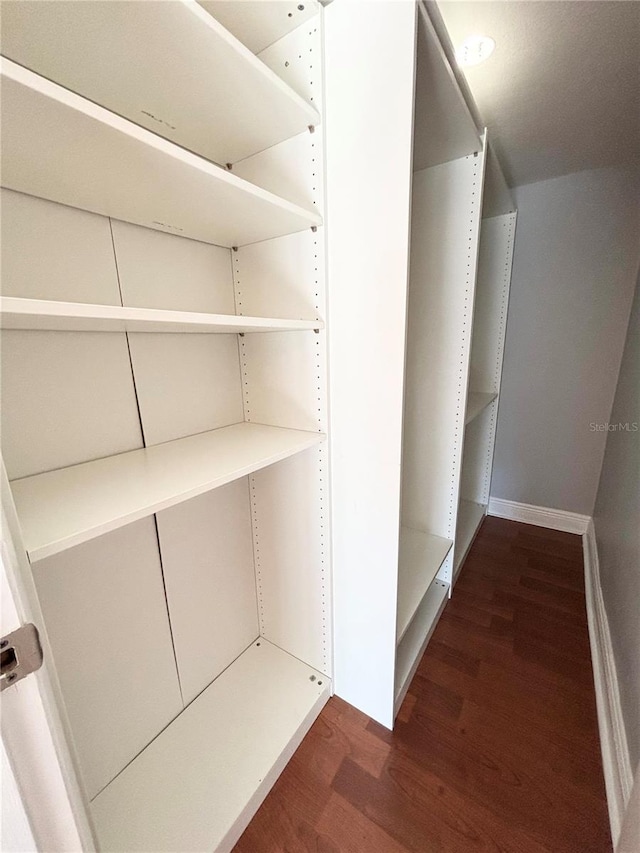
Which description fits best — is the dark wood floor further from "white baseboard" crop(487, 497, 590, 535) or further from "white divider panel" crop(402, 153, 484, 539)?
"white baseboard" crop(487, 497, 590, 535)

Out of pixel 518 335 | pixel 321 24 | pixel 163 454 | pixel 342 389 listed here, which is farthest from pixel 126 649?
pixel 518 335

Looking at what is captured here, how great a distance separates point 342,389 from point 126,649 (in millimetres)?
937

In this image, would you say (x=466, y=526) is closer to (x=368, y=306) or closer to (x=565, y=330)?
(x=565, y=330)

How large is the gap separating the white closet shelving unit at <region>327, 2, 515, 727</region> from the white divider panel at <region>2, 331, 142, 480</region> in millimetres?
577

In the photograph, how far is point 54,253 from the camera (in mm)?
750

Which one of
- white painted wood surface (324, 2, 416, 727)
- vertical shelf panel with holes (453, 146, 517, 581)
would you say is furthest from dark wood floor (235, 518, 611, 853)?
vertical shelf panel with holes (453, 146, 517, 581)

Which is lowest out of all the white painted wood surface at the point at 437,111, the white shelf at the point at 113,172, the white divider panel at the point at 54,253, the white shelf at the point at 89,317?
the white shelf at the point at 89,317

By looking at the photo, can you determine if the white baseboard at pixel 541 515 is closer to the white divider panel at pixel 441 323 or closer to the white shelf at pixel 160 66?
the white divider panel at pixel 441 323

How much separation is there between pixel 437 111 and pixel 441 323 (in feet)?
2.38

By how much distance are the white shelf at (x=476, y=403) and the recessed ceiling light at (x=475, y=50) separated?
1.27m

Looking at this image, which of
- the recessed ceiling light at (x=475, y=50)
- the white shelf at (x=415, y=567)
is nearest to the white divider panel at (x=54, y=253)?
the white shelf at (x=415, y=567)

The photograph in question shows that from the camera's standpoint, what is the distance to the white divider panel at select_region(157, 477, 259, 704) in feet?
3.51

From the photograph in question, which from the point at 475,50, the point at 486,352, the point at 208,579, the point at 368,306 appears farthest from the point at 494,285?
the point at 208,579

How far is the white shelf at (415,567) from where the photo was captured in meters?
1.29
